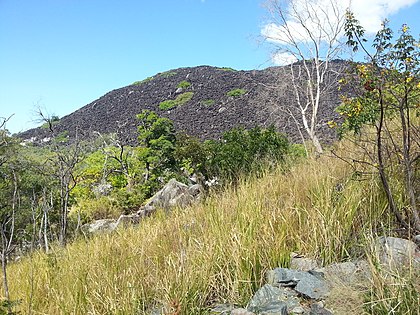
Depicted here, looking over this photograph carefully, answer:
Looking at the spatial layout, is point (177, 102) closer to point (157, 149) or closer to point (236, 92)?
point (236, 92)

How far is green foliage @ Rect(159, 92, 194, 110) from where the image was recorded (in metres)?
25.0

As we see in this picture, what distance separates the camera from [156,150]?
10.3 metres

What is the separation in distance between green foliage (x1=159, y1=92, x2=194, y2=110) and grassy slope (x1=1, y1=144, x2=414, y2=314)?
21302mm

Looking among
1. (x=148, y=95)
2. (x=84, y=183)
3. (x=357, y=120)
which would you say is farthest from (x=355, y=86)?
(x=148, y=95)

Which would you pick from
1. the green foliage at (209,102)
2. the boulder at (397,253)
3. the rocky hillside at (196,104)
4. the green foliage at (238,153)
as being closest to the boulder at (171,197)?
the green foliage at (238,153)

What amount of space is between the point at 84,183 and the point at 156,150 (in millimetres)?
2639

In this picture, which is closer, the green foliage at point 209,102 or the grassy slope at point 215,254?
the grassy slope at point 215,254

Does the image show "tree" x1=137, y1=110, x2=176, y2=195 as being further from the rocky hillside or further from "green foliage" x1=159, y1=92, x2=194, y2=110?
"green foliage" x1=159, y1=92, x2=194, y2=110

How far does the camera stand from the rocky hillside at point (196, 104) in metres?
17.6

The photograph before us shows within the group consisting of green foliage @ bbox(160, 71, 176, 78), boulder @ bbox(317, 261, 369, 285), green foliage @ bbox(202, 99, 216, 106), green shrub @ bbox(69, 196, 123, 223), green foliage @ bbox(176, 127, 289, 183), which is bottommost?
green shrub @ bbox(69, 196, 123, 223)

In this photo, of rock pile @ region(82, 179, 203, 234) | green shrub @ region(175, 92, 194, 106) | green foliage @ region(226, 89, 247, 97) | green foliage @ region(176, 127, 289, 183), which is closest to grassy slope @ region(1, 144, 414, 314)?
green foliage @ region(176, 127, 289, 183)

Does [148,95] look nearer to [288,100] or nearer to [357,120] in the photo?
[288,100]

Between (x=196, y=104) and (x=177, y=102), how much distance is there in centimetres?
202

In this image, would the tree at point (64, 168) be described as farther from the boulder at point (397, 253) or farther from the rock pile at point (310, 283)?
the boulder at point (397, 253)
